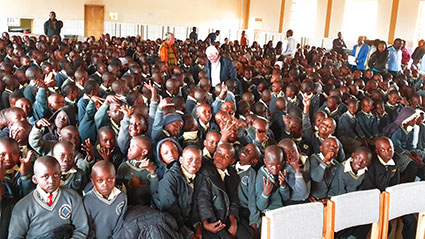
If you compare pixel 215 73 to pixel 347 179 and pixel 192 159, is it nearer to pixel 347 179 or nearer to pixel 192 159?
pixel 347 179

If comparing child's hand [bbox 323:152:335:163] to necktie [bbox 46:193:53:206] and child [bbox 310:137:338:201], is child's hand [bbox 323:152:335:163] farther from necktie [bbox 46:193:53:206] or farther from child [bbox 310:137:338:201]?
necktie [bbox 46:193:53:206]

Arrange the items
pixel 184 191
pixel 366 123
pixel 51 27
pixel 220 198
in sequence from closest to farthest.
→ 1. pixel 184 191
2. pixel 220 198
3. pixel 366 123
4. pixel 51 27

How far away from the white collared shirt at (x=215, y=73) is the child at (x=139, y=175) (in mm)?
3574

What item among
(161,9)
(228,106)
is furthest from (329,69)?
(161,9)

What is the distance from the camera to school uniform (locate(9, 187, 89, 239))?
2.59 metres

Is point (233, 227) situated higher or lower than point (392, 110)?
lower

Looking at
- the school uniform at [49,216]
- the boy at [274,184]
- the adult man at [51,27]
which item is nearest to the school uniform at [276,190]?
the boy at [274,184]

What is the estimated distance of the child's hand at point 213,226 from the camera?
10.5ft

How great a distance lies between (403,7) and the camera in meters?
14.6

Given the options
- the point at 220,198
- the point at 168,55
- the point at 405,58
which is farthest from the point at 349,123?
the point at 405,58

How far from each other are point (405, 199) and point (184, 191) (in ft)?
4.84

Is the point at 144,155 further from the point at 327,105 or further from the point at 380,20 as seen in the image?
the point at 380,20

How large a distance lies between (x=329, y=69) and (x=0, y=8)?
37.7 feet

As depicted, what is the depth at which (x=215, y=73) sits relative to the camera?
686cm
